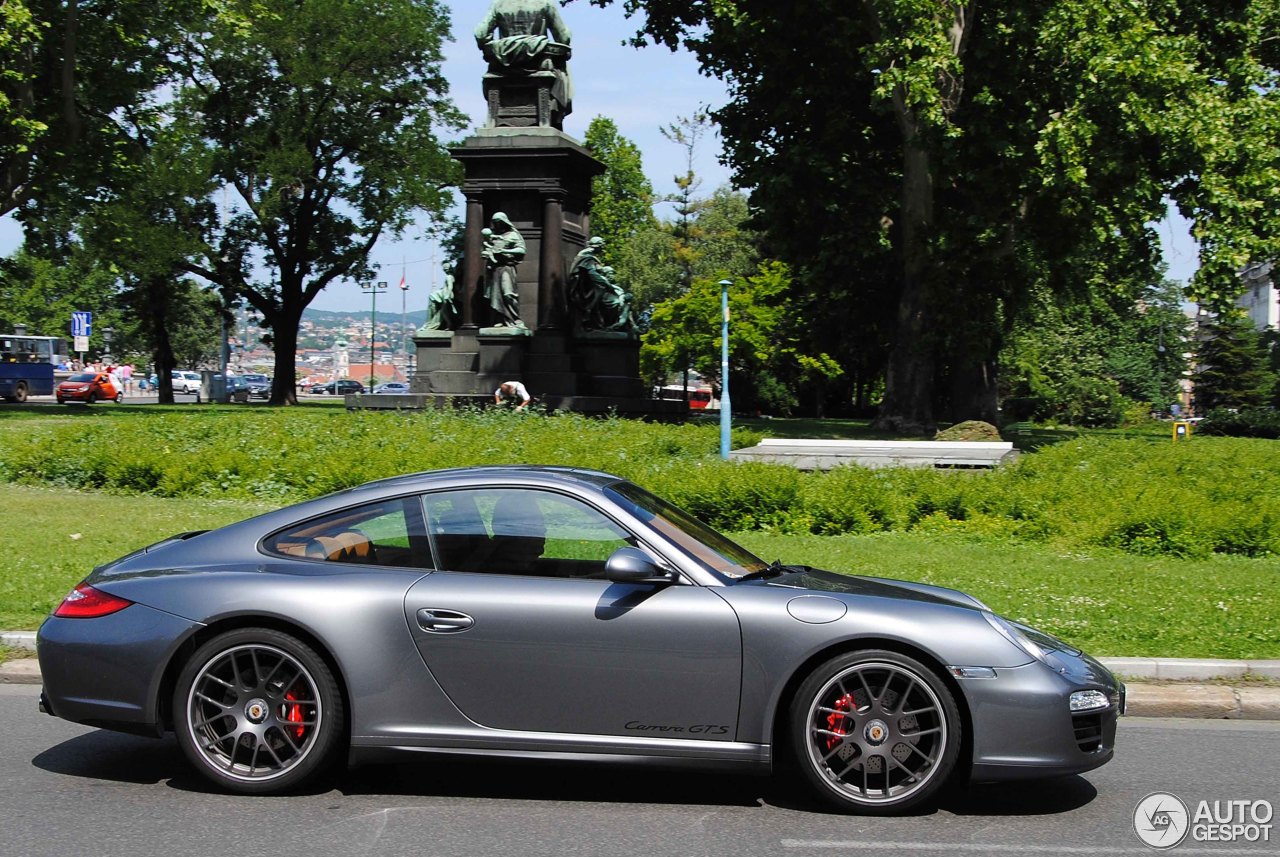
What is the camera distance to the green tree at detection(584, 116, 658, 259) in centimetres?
7431

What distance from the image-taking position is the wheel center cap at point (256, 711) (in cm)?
550

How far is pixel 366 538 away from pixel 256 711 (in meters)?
0.86

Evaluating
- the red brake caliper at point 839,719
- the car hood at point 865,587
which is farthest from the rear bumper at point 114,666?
the red brake caliper at point 839,719

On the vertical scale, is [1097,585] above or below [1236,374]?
below

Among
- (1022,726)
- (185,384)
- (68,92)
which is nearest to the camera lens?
(1022,726)

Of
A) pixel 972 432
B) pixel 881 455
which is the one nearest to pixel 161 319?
pixel 972 432

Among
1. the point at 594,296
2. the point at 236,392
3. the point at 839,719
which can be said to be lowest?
the point at 839,719

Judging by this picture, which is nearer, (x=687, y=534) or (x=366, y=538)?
(x=366, y=538)

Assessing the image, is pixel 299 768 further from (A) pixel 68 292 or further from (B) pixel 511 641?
(A) pixel 68 292

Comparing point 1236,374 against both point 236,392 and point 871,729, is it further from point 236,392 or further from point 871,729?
point 871,729

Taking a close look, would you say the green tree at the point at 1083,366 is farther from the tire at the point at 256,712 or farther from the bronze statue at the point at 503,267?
the tire at the point at 256,712

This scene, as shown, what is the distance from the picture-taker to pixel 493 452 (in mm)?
15953

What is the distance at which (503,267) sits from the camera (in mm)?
26375

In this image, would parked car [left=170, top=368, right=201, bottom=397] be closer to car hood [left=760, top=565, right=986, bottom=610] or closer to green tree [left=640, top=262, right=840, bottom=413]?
green tree [left=640, top=262, right=840, bottom=413]
